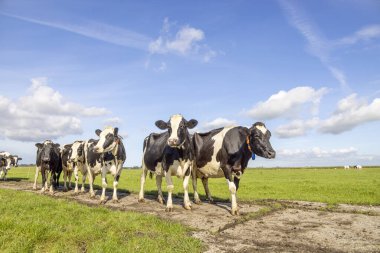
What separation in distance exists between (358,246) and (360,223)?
9.16ft

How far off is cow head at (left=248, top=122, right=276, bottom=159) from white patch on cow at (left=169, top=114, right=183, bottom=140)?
2.47 m

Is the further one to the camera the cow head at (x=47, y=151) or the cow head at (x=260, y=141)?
the cow head at (x=47, y=151)

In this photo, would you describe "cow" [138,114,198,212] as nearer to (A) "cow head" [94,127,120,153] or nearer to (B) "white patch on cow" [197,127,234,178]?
(B) "white patch on cow" [197,127,234,178]

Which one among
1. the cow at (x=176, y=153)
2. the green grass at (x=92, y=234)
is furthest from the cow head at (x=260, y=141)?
the green grass at (x=92, y=234)

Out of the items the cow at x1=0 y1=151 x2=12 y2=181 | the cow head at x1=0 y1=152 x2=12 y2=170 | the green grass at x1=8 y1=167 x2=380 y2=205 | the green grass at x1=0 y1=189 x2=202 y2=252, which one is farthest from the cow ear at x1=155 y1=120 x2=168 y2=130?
the cow head at x1=0 y1=152 x2=12 y2=170

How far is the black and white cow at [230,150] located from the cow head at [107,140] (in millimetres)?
3650

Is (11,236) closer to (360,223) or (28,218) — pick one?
(28,218)

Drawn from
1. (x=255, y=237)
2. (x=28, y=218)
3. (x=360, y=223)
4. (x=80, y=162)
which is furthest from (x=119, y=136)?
(x=360, y=223)

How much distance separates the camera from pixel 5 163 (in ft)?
97.3

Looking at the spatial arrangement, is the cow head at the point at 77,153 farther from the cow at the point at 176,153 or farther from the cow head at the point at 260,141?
the cow head at the point at 260,141

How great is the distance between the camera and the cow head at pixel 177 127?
11.2m

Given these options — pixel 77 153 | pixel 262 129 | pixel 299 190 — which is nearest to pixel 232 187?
pixel 262 129

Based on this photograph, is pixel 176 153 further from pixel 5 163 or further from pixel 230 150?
pixel 5 163

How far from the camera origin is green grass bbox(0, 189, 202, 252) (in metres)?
7.31
